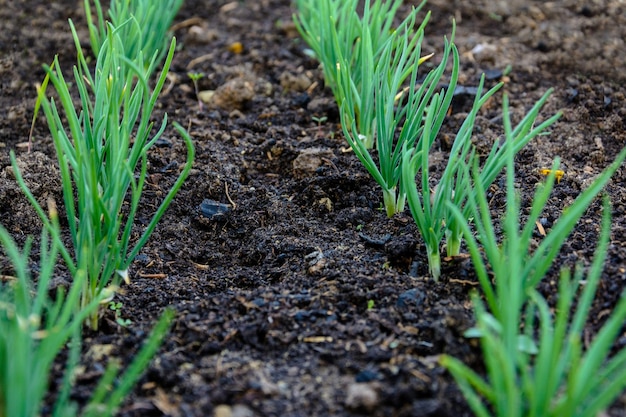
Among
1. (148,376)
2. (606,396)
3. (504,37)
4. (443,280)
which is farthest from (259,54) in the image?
(606,396)

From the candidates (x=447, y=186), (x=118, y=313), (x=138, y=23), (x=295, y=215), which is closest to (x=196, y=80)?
(x=138, y=23)

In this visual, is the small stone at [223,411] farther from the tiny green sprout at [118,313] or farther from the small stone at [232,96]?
the small stone at [232,96]

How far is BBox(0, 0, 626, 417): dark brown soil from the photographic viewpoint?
1742 millimetres

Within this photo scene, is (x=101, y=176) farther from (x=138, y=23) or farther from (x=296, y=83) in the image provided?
(x=296, y=83)

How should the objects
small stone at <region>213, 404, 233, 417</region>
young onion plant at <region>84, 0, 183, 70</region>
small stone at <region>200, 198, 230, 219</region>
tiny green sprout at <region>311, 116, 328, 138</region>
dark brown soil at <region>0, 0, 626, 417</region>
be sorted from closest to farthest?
small stone at <region>213, 404, 233, 417</region>
dark brown soil at <region>0, 0, 626, 417</region>
small stone at <region>200, 198, 230, 219</region>
young onion plant at <region>84, 0, 183, 70</region>
tiny green sprout at <region>311, 116, 328, 138</region>

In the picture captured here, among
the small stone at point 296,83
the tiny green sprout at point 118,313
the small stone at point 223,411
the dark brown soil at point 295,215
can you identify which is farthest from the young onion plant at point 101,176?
the small stone at point 296,83

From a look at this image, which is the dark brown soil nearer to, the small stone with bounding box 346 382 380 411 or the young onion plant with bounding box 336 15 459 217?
the small stone with bounding box 346 382 380 411

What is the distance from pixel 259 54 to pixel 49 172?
1.28 meters

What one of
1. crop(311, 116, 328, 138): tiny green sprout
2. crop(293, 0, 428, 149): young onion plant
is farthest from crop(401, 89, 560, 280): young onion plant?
crop(311, 116, 328, 138): tiny green sprout

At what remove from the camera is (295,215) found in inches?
100

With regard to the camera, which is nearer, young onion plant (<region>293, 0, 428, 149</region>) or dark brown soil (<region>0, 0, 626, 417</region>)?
dark brown soil (<region>0, 0, 626, 417</region>)

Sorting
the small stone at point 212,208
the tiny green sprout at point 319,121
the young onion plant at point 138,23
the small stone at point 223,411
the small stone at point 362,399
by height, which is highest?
the young onion plant at point 138,23

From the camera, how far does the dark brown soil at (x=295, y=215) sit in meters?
1.74

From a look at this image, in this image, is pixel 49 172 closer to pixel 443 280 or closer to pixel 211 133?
pixel 211 133
